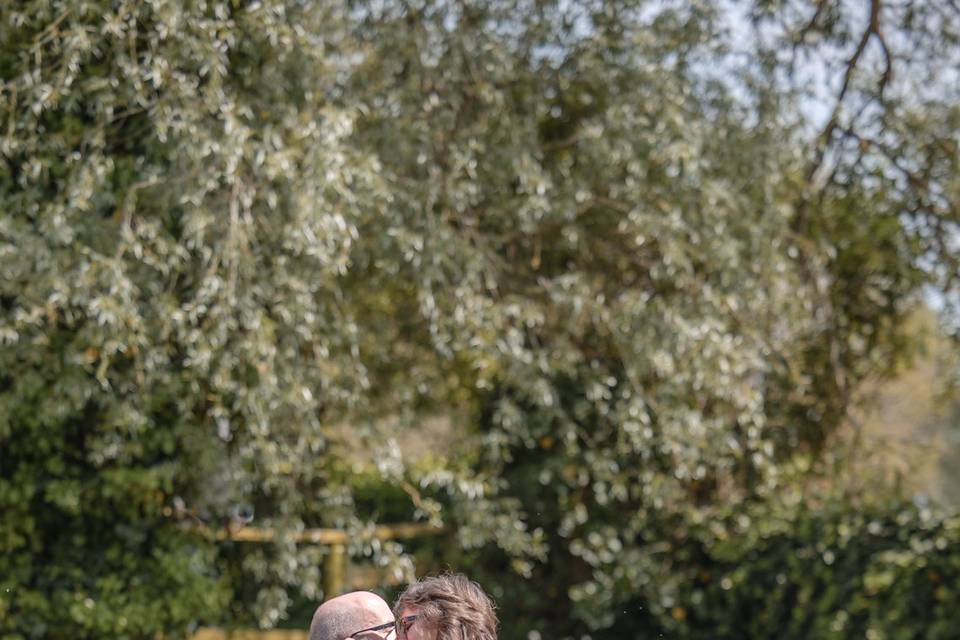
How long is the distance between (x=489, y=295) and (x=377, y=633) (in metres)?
3.94

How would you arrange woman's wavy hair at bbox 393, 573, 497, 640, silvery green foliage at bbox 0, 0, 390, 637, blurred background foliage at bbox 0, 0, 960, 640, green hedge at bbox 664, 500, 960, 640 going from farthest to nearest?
green hedge at bbox 664, 500, 960, 640, blurred background foliage at bbox 0, 0, 960, 640, silvery green foliage at bbox 0, 0, 390, 637, woman's wavy hair at bbox 393, 573, 497, 640

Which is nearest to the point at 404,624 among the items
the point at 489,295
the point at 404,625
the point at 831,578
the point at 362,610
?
the point at 404,625

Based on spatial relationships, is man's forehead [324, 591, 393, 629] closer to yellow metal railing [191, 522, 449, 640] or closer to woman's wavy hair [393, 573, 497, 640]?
woman's wavy hair [393, 573, 497, 640]

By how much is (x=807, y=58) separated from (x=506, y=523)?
3.10 m

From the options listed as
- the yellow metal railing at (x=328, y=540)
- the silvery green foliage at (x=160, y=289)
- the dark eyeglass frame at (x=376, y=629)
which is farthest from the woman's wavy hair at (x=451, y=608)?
the yellow metal railing at (x=328, y=540)

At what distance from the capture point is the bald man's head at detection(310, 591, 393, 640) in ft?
8.09

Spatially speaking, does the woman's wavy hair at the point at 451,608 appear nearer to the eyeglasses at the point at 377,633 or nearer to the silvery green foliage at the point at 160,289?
the eyeglasses at the point at 377,633

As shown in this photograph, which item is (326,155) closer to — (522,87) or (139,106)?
(139,106)

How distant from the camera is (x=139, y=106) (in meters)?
5.23

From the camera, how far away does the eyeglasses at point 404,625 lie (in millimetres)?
2283

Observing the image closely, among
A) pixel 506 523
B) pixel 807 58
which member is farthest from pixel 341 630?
pixel 807 58

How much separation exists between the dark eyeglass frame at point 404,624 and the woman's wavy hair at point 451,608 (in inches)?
0.4

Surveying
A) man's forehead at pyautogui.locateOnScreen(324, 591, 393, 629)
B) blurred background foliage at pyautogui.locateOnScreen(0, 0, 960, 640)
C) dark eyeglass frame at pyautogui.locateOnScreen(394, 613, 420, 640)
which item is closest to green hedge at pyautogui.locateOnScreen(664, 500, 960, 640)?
blurred background foliage at pyautogui.locateOnScreen(0, 0, 960, 640)

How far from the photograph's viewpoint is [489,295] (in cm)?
629
